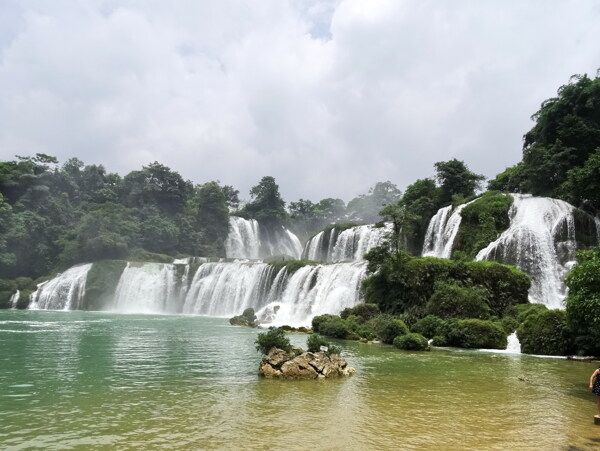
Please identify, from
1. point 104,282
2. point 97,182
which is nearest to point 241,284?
point 104,282

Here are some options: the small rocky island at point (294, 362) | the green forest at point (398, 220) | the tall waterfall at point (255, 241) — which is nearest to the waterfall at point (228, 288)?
the green forest at point (398, 220)

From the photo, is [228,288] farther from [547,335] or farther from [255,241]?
[255,241]

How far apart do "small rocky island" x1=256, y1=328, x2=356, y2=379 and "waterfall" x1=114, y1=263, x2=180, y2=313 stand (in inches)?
→ 1467

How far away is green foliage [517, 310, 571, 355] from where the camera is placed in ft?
58.4

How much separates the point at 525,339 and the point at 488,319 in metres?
4.40

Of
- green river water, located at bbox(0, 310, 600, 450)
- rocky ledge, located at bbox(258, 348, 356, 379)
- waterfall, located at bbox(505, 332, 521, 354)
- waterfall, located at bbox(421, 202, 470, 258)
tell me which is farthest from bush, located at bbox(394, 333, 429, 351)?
waterfall, located at bbox(421, 202, 470, 258)

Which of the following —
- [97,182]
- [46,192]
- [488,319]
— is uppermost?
[97,182]

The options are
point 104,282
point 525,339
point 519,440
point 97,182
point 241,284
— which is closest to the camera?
→ point 519,440

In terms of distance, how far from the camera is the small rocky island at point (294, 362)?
1223 cm

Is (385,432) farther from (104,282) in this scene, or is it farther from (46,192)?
(46,192)

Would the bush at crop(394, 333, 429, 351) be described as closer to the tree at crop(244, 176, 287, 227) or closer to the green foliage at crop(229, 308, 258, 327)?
the green foliage at crop(229, 308, 258, 327)

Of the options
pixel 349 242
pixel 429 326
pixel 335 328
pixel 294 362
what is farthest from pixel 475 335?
pixel 349 242

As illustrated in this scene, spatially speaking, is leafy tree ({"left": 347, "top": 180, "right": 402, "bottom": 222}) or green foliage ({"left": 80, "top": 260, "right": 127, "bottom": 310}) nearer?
green foliage ({"left": 80, "top": 260, "right": 127, "bottom": 310})

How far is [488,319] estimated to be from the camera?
2327 cm
